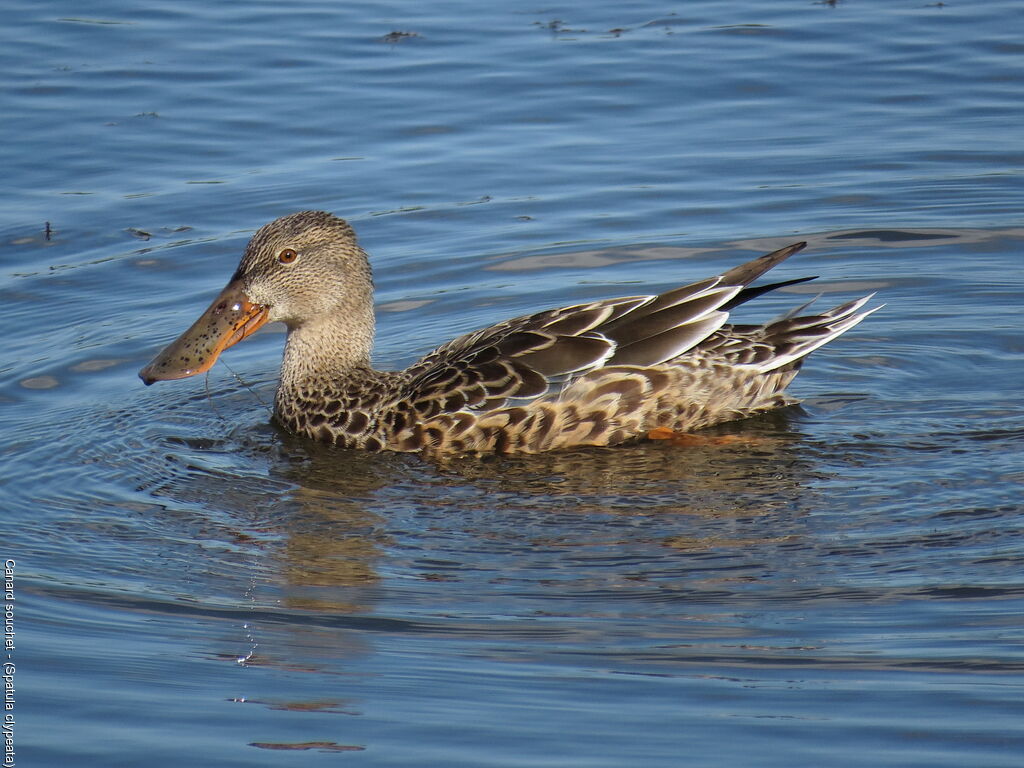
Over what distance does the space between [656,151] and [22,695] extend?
7.14 metres

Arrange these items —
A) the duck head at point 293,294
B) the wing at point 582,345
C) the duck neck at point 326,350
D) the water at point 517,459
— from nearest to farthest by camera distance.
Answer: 1. the water at point 517,459
2. the wing at point 582,345
3. the duck head at point 293,294
4. the duck neck at point 326,350

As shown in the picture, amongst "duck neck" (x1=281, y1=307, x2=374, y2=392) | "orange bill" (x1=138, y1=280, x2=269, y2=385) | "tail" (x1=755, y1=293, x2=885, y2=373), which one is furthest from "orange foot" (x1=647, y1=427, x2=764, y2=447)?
"orange bill" (x1=138, y1=280, x2=269, y2=385)

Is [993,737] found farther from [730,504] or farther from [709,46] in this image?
[709,46]

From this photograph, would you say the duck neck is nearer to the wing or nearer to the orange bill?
the orange bill

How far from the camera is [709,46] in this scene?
13352 mm

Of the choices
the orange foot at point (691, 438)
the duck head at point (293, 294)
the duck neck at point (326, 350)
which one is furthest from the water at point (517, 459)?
the duck head at point (293, 294)

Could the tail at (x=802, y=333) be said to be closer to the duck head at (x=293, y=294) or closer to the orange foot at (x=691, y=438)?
the orange foot at (x=691, y=438)

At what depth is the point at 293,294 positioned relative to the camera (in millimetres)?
8062

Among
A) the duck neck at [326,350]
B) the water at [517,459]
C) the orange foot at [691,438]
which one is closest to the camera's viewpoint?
the water at [517,459]

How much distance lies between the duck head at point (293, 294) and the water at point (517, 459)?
1.60 feet

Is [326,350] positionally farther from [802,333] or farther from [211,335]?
[802,333]

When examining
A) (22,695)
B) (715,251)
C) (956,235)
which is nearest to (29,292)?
(715,251)

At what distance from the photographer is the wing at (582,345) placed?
7539 millimetres

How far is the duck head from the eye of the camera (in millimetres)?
7949
